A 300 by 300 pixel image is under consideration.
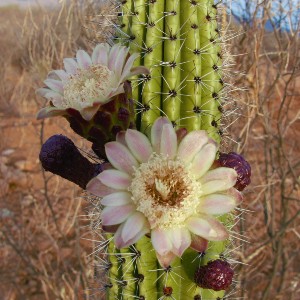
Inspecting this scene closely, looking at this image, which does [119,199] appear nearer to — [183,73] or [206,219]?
[206,219]

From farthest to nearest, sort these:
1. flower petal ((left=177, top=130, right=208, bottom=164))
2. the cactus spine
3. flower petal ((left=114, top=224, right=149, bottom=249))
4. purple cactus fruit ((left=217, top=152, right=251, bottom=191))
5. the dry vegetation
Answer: the dry vegetation, the cactus spine, purple cactus fruit ((left=217, top=152, right=251, bottom=191)), flower petal ((left=177, top=130, right=208, bottom=164)), flower petal ((left=114, top=224, right=149, bottom=249))

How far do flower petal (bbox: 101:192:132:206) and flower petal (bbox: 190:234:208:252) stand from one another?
0.39 ft

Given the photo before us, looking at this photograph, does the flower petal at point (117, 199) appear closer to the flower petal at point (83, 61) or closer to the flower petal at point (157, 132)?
the flower petal at point (157, 132)

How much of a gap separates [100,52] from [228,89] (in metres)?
0.44

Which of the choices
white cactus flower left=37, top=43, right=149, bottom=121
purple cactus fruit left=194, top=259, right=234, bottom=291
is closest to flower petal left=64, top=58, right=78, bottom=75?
white cactus flower left=37, top=43, right=149, bottom=121

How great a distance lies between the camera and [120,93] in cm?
88

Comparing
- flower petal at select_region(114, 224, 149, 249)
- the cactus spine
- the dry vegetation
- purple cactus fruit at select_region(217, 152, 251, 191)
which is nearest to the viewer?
flower petal at select_region(114, 224, 149, 249)

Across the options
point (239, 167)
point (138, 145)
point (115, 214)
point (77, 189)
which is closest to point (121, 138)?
point (138, 145)

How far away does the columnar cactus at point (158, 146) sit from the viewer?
81 centimetres

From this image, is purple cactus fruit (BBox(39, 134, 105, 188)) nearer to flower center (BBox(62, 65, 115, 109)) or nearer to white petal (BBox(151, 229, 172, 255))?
flower center (BBox(62, 65, 115, 109))

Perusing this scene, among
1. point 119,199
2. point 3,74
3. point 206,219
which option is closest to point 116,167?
point 119,199

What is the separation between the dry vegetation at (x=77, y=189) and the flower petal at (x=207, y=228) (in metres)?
0.51

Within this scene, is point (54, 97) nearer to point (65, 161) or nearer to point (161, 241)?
point (65, 161)

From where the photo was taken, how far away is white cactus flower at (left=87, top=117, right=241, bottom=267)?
794mm
